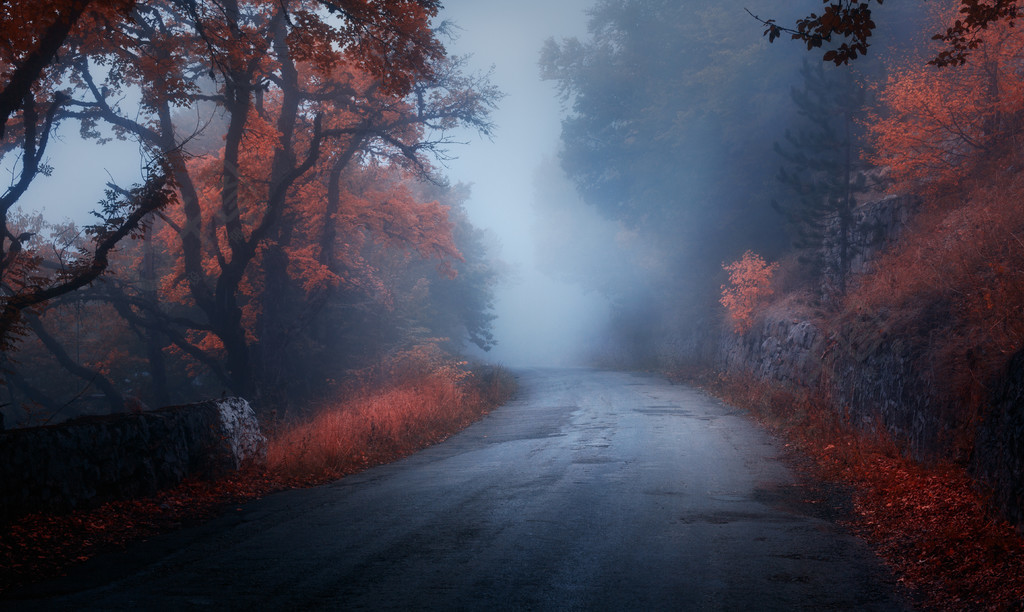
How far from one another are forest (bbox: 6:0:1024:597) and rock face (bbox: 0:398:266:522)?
903mm

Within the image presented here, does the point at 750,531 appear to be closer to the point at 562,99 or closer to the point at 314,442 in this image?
the point at 314,442

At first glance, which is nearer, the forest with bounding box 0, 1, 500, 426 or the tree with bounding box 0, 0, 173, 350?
the tree with bounding box 0, 0, 173, 350

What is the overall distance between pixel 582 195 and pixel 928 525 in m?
38.2

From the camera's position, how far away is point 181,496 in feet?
26.4

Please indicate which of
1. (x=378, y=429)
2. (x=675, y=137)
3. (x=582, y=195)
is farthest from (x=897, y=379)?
(x=582, y=195)

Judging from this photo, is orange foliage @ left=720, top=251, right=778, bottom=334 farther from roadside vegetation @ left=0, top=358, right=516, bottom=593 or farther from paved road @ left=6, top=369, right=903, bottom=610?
paved road @ left=6, top=369, right=903, bottom=610

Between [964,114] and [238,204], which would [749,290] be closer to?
[964,114]

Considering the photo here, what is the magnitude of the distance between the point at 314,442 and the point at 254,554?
5852 mm

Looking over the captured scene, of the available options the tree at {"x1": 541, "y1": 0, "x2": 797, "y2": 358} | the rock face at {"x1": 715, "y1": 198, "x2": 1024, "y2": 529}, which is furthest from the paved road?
the tree at {"x1": 541, "y1": 0, "x2": 797, "y2": 358}

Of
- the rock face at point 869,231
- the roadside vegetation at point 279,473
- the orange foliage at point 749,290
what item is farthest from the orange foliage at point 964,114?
the roadside vegetation at point 279,473

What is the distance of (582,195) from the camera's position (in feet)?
142

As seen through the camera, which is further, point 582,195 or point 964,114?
point 582,195

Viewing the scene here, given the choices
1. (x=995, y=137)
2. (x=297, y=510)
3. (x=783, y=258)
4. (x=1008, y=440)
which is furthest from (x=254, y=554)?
(x=783, y=258)

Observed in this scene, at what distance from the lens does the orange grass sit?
4754mm
